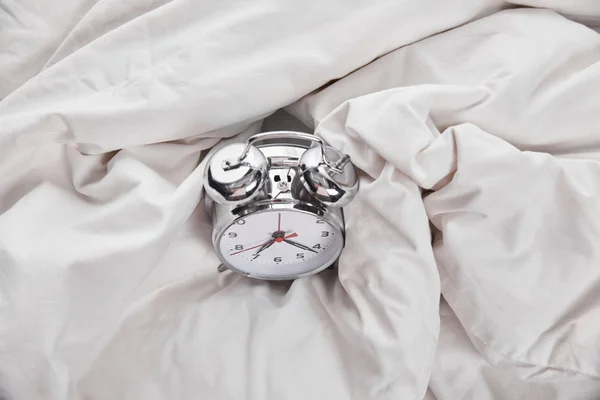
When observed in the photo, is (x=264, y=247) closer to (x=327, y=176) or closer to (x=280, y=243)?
(x=280, y=243)

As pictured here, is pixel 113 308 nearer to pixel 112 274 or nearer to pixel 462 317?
pixel 112 274

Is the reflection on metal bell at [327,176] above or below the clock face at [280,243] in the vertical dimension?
above

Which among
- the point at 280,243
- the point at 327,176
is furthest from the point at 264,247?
the point at 327,176

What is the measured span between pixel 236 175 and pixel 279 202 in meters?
0.06

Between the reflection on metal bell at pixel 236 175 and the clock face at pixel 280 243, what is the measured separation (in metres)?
0.03

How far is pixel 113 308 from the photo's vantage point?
2.12 ft

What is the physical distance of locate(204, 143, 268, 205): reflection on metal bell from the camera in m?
0.61

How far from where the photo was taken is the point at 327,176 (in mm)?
608

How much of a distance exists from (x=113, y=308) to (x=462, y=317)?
38 centimetres

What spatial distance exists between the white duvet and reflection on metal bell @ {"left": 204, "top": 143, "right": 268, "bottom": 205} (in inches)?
2.9

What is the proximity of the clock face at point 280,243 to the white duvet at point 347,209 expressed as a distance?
26 mm

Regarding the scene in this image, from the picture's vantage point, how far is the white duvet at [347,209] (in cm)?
64

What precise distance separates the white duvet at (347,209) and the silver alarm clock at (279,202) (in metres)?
0.03

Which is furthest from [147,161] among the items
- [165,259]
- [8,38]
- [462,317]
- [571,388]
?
[571,388]
